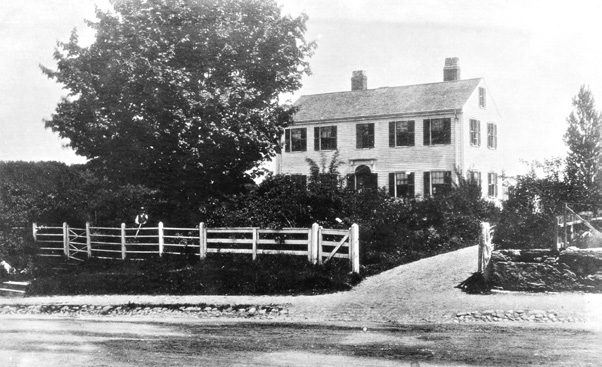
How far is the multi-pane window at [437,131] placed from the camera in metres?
33.1

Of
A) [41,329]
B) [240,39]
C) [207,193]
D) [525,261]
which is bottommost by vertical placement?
[41,329]

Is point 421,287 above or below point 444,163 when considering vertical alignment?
below

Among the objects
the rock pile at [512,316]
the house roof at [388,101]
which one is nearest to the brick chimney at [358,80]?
the house roof at [388,101]

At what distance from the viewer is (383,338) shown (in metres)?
10.0

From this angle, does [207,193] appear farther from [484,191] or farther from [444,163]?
[484,191]

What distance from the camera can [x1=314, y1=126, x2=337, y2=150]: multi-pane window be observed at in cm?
3638

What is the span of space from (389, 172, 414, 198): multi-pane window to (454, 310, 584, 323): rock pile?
21775 mm

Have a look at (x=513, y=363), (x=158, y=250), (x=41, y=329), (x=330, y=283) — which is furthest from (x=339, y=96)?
(x=513, y=363)

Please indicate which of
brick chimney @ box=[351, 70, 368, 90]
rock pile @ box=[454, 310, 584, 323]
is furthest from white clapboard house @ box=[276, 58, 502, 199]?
rock pile @ box=[454, 310, 584, 323]

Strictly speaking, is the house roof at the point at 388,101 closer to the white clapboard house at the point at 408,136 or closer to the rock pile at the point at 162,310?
the white clapboard house at the point at 408,136

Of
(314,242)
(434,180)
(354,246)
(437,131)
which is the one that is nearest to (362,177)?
(434,180)

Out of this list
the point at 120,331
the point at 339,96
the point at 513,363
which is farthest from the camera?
the point at 339,96

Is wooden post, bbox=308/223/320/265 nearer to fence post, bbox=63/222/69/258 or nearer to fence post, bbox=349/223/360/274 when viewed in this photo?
fence post, bbox=349/223/360/274

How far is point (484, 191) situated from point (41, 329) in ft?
87.6
